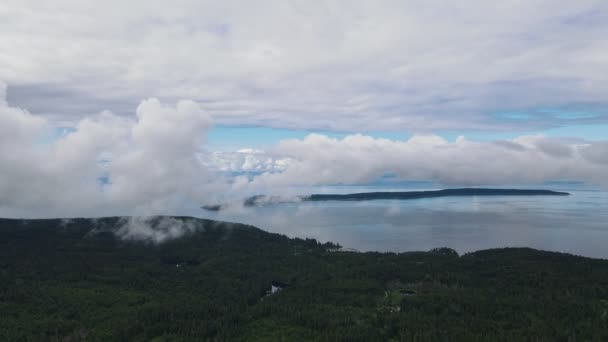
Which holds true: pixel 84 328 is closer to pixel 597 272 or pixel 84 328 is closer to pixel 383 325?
pixel 383 325

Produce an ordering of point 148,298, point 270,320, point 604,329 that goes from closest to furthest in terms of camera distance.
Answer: point 604,329
point 270,320
point 148,298

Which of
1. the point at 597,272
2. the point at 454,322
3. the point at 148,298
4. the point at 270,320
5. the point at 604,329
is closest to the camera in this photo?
the point at 604,329

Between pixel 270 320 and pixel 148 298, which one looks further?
pixel 148 298

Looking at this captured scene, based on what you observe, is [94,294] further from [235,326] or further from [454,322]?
[454,322]

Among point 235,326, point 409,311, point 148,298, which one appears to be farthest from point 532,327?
point 148,298

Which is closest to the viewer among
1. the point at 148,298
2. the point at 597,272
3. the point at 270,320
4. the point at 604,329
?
the point at 604,329

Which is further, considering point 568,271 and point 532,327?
point 568,271

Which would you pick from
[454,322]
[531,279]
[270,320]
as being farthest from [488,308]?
[270,320]

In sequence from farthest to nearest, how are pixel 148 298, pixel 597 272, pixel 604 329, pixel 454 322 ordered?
pixel 597 272 → pixel 148 298 → pixel 454 322 → pixel 604 329

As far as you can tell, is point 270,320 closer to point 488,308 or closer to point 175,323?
point 175,323
